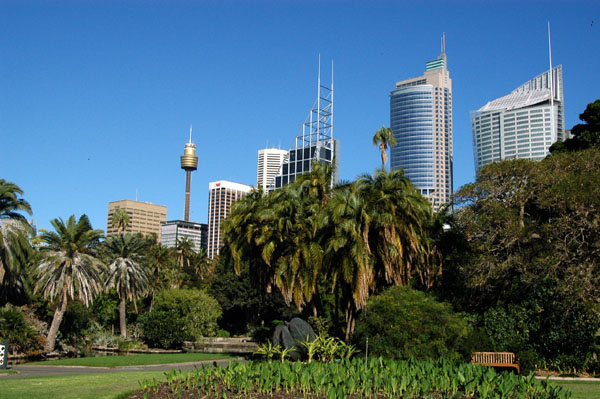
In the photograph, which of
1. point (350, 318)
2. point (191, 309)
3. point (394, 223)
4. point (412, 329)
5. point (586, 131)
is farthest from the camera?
point (191, 309)

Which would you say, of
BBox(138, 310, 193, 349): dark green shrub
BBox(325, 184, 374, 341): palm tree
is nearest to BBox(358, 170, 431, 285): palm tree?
BBox(325, 184, 374, 341): palm tree

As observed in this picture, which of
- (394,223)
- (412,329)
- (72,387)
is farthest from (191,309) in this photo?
(72,387)

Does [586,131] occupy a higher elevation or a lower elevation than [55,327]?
higher

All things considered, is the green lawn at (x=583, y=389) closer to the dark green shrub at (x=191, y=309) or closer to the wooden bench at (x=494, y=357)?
the wooden bench at (x=494, y=357)

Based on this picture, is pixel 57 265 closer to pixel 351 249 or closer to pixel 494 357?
pixel 351 249

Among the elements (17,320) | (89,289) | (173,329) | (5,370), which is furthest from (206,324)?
(5,370)

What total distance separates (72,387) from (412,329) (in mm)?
12720

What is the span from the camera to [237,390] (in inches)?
532

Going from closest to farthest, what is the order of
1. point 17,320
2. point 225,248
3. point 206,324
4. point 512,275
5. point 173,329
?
point 512,275 → point 17,320 → point 225,248 → point 173,329 → point 206,324

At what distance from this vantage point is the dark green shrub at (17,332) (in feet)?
107

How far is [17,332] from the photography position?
33094mm

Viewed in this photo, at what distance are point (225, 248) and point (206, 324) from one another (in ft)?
42.3

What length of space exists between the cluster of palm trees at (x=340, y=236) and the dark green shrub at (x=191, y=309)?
12.8 metres

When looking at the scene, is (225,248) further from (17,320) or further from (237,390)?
(237,390)
